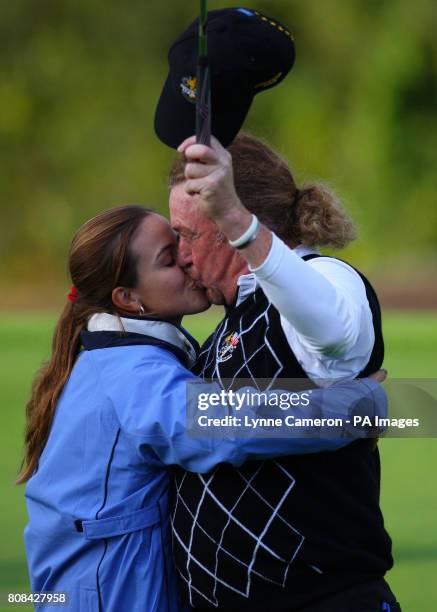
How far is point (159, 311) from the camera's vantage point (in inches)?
111

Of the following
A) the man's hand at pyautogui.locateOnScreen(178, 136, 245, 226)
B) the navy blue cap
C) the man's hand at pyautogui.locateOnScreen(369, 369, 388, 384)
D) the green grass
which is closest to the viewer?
the man's hand at pyautogui.locateOnScreen(178, 136, 245, 226)

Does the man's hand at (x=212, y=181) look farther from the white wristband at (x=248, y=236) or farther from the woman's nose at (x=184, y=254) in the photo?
the woman's nose at (x=184, y=254)

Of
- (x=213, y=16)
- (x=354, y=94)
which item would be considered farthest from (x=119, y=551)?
(x=354, y=94)

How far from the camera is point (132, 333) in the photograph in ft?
8.70

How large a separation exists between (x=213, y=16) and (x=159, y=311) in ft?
2.55

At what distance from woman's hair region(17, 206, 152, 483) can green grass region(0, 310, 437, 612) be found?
1.61m

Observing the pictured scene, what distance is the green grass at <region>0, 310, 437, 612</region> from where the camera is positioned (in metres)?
4.66

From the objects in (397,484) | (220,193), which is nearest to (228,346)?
(220,193)

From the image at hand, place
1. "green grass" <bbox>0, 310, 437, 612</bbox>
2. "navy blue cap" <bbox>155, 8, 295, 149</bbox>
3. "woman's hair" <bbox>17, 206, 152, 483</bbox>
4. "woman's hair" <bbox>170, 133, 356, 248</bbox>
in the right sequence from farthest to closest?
"green grass" <bbox>0, 310, 437, 612</bbox> < "woman's hair" <bbox>17, 206, 152, 483</bbox> < "woman's hair" <bbox>170, 133, 356, 248</bbox> < "navy blue cap" <bbox>155, 8, 295, 149</bbox>

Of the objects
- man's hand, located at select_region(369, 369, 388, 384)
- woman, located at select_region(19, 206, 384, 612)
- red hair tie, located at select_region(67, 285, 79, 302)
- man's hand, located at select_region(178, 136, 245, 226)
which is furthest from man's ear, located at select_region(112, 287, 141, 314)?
man's hand, located at select_region(178, 136, 245, 226)

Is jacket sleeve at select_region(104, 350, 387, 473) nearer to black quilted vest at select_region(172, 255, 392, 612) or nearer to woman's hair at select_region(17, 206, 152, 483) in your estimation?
black quilted vest at select_region(172, 255, 392, 612)

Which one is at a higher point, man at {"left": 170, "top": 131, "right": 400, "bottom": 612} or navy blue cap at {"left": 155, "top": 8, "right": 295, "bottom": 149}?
navy blue cap at {"left": 155, "top": 8, "right": 295, "bottom": 149}

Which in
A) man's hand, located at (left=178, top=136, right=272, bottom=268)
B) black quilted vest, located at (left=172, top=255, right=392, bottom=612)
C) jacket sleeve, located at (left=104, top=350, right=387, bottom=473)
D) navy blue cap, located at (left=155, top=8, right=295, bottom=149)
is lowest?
black quilted vest, located at (left=172, top=255, right=392, bottom=612)

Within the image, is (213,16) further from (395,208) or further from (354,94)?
(354,94)
